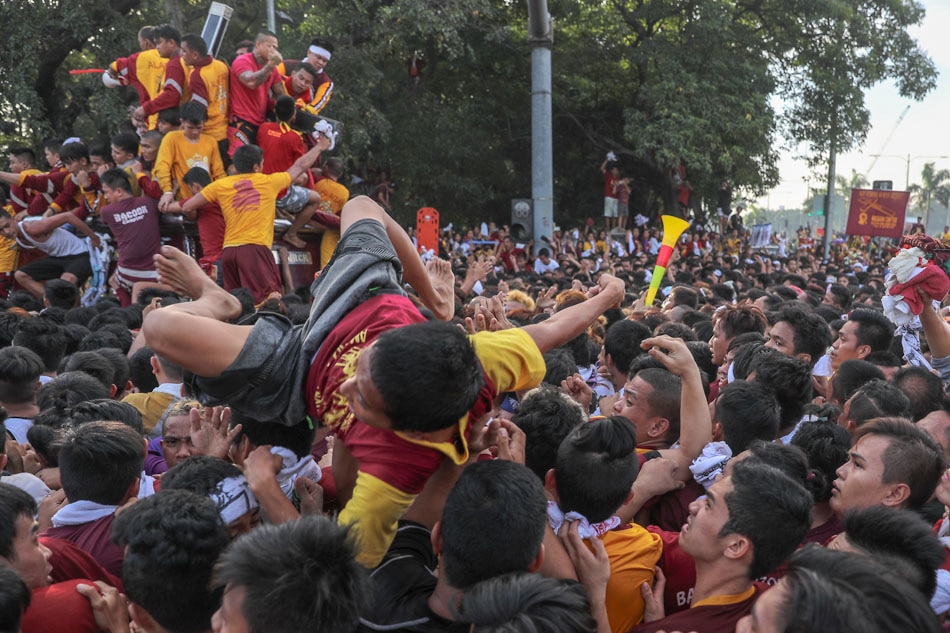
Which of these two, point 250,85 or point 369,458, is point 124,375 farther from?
point 250,85

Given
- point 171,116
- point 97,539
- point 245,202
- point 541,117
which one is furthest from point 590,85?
point 97,539

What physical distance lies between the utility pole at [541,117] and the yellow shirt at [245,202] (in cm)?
756

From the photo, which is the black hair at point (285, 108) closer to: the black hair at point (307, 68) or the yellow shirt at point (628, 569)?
the black hair at point (307, 68)

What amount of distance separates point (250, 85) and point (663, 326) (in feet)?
17.3

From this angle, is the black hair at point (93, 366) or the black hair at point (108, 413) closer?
the black hair at point (108, 413)

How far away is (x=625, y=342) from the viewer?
15.6 feet

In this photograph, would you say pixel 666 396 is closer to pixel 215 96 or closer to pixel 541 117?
pixel 215 96

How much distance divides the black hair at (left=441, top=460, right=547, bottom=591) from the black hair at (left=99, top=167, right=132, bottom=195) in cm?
670

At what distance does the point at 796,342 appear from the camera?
477 centimetres

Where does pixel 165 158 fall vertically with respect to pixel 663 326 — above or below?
above

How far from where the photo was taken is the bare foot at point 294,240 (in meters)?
8.91

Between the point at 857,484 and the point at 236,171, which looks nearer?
the point at 857,484

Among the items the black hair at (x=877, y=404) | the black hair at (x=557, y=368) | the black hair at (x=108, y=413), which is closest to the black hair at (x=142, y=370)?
the black hair at (x=108, y=413)

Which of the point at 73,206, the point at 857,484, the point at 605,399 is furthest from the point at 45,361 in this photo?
the point at 73,206
